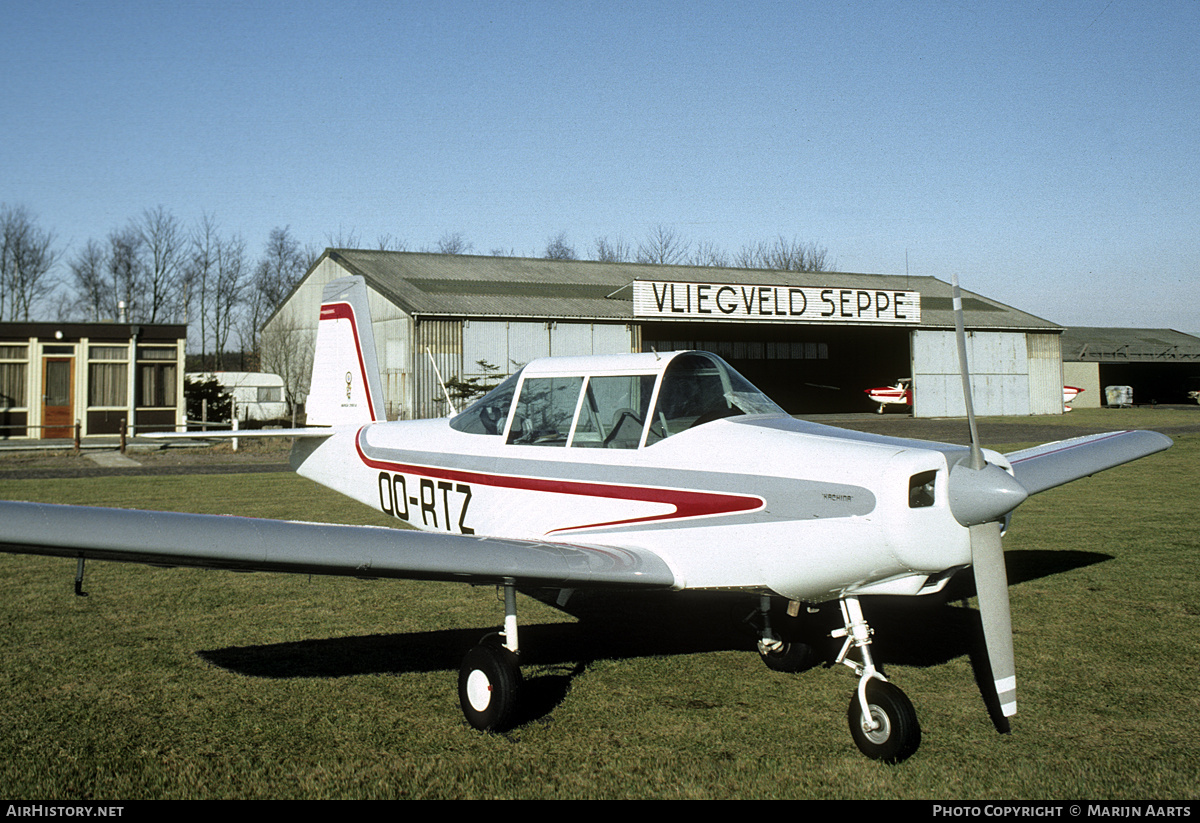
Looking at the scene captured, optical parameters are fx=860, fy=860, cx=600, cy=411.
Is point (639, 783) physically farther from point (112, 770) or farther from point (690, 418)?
point (112, 770)

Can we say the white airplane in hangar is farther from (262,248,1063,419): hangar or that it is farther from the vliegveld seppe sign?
the vliegveld seppe sign

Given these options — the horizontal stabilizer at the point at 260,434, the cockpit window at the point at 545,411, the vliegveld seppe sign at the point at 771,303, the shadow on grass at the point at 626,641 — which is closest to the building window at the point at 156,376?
the vliegveld seppe sign at the point at 771,303

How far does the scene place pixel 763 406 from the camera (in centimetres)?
518

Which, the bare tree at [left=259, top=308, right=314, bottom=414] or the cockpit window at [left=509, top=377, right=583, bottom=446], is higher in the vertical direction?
the bare tree at [left=259, top=308, right=314, bottom=414]

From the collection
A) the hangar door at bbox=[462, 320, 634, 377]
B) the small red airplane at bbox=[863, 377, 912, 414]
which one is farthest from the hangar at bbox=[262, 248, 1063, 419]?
the small red airplane at bbox=[863, 377, 912, 414]

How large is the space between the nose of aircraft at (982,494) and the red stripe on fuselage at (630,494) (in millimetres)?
954

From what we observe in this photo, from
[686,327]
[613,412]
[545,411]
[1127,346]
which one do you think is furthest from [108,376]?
[1127,346]

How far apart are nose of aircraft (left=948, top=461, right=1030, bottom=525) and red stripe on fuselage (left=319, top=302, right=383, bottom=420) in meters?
5.88

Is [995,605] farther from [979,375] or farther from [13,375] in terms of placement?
[979,375]

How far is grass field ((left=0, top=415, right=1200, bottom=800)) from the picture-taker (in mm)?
3818

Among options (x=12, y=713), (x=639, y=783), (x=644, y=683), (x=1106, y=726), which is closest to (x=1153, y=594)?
(x=1106, y=726)
